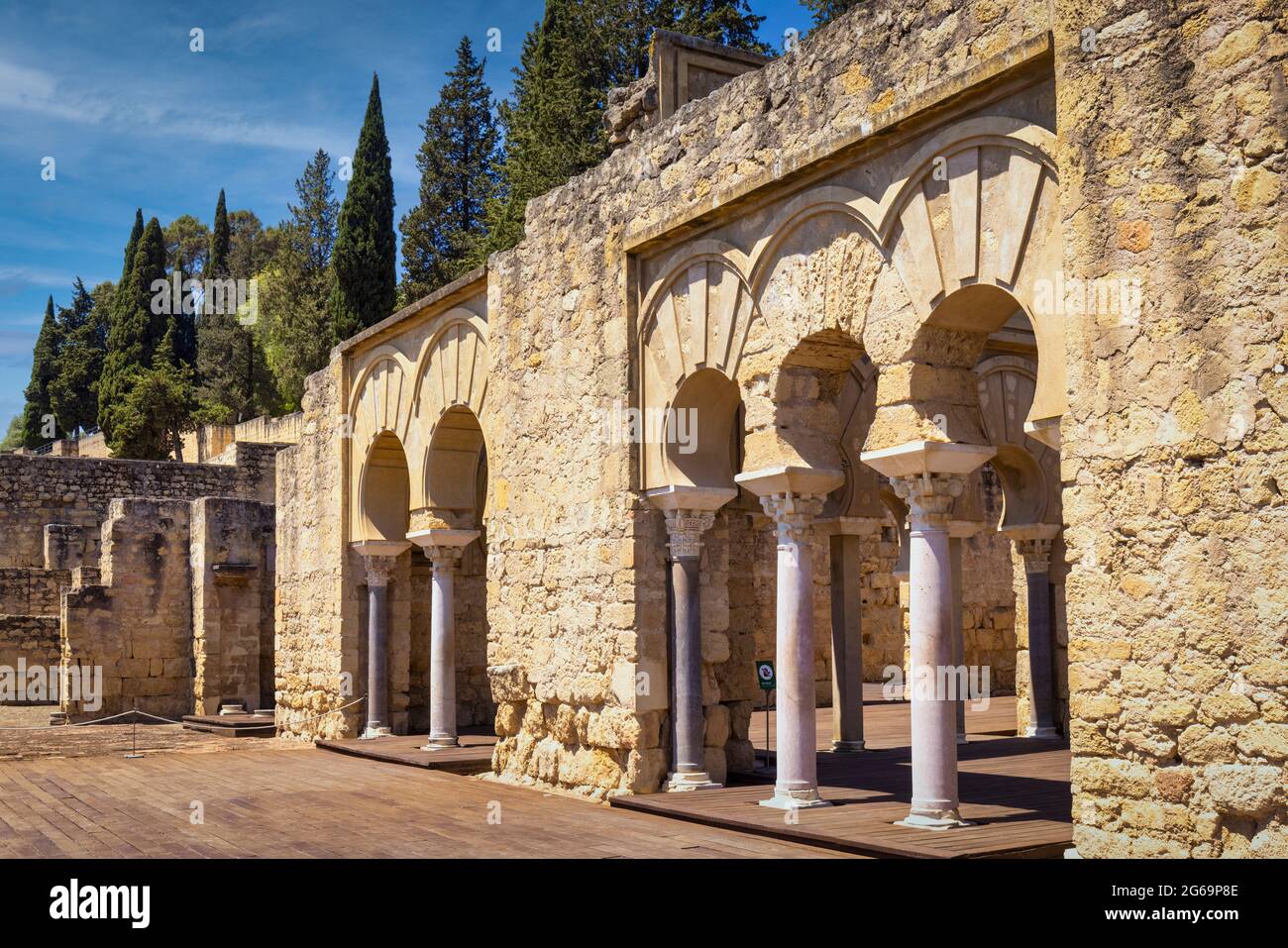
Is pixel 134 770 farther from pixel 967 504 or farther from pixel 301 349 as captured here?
pixel 301 349

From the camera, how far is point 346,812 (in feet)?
26.1

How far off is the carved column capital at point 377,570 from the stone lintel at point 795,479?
605 centimetres

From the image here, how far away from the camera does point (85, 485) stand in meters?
25.7

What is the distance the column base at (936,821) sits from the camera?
6422 millimetres

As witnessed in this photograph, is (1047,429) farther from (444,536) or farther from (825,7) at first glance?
(825,7)

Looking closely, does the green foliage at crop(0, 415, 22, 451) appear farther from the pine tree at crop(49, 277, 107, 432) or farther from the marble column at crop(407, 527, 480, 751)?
the marble column at crop(407, 527, 480, 751)

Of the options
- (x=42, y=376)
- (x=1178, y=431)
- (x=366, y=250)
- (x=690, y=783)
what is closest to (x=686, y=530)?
(x=690, y=783)

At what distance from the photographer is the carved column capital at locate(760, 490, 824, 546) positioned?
298 inches

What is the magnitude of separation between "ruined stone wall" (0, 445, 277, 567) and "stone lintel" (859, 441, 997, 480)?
20.2 m

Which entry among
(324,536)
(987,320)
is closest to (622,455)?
(987,320)

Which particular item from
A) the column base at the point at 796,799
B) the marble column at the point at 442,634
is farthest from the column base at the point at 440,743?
the column base at the point at 796,799

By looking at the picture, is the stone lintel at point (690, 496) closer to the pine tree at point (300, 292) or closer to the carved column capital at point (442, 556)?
the carved column capital at point (442, 556)

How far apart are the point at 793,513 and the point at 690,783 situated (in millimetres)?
2035
